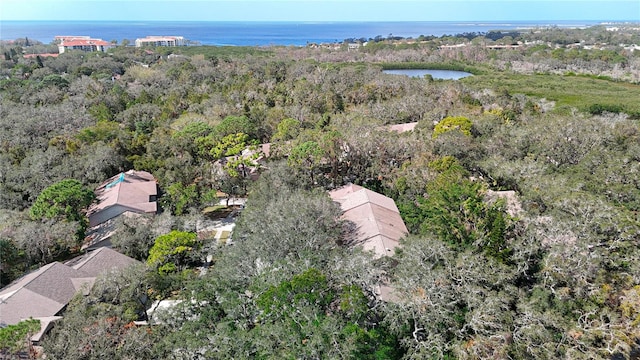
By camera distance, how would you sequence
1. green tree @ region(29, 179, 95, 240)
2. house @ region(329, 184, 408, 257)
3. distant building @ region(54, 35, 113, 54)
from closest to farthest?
house @ region(329, 184, 408, 257), green tree @ region(29, 179, 95, 240), distant building @ region(54, 35, 113, 54)

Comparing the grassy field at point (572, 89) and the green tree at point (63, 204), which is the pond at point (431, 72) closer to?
the grassy field at point (572, 89)

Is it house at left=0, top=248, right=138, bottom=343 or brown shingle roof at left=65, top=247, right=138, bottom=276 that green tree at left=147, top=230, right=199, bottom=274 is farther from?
house at left=0, top=248, right=138, bottom=343

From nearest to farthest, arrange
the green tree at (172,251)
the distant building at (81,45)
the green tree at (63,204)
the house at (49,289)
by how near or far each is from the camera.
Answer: the house at (49,289) → the green tree at (172,251) → the green tree at (63,204) → the distant building at (81,45)

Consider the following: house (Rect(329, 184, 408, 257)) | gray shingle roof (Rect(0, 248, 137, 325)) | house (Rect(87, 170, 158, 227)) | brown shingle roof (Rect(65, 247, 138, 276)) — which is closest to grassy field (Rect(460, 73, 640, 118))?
house (Rect(329, 184, 408, 257))

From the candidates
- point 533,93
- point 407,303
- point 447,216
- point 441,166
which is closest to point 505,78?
point 533,93

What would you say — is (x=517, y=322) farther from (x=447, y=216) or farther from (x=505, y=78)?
(x=505, y=78)

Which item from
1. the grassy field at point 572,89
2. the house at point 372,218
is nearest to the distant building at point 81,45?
the grassy field at point 572,89
